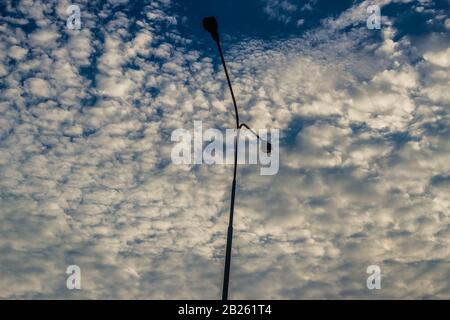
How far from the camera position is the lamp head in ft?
41.7

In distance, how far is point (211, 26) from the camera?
1275 cm

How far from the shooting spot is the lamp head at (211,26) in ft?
41.7
